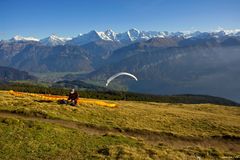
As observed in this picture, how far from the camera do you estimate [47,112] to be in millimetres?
46344

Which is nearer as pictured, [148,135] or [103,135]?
[103,135]

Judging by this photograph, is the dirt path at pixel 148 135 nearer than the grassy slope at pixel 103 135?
No

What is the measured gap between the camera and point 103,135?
38562 mm

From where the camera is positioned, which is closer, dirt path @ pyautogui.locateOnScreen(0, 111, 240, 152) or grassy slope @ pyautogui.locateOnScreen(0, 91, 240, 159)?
grassy slope @ pyautogui.locateOnScreen(0, 91, 240, 159)

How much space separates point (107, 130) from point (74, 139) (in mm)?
8985

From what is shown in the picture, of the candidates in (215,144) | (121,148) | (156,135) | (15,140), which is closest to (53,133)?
(15,140)

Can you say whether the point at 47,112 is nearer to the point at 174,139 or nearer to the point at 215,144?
the point at 174,139

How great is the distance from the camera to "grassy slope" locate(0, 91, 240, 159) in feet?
98.3

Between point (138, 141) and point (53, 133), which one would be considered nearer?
point (53, 133)

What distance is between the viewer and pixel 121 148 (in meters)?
32.2

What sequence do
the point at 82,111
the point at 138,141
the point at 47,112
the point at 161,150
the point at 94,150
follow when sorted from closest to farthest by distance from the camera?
the point at 94,150, the point at 161,150, the point at 138,141, the point at 47,112, the point at 82,111

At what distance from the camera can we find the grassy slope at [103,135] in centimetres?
2995

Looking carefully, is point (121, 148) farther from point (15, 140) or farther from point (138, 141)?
point (15, 140)

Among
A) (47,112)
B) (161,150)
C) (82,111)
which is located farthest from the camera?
(82,111)
